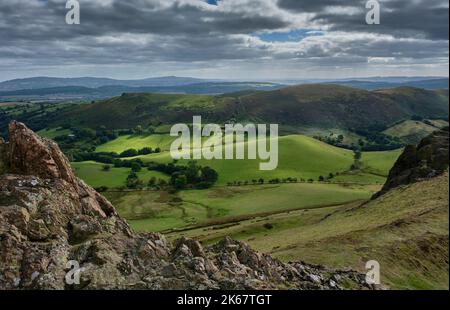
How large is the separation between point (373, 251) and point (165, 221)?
3666 inches

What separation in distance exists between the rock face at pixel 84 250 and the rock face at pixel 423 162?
54.3 m

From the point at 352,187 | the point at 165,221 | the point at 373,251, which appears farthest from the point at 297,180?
the point at 373,251

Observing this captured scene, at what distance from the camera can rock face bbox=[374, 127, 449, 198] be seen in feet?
272

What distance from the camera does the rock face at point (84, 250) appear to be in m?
28.0

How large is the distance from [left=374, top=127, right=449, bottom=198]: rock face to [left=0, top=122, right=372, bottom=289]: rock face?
5433 centimetres

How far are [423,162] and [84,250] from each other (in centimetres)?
7686

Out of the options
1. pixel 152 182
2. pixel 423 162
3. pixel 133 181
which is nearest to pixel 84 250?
pixel 423 162

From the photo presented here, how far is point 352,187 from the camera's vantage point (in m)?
168

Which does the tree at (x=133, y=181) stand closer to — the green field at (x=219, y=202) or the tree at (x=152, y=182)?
the tree at (x=152, y=182)

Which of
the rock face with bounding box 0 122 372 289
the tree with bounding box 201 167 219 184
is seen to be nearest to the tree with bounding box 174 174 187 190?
the tree with bounding box 201 167 219 184

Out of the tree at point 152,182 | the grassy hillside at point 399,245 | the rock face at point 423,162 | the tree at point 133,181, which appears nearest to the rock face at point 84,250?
the grassy hillside at point 399,245

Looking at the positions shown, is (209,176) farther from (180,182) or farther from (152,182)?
(152,182)

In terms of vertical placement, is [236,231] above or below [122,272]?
below
